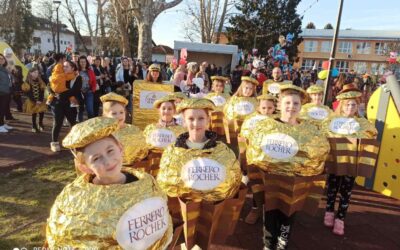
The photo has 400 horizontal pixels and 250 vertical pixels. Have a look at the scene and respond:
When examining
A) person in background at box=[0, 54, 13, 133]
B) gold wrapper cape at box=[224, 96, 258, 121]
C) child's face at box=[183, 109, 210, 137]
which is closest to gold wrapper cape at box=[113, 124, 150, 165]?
child's face at box=[183, 109, 210, 137]

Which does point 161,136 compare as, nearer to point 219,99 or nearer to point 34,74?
point 219,99

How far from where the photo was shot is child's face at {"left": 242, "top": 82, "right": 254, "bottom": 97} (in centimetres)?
529

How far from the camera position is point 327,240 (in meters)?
3.75

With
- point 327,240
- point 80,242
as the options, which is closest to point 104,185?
point 80,242

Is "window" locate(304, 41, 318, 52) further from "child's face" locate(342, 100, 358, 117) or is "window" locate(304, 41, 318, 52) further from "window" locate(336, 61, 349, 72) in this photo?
"child's face" locate(342, 100, 358, 117)

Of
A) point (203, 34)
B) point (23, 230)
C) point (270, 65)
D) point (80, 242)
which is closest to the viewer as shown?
point (80, 242)

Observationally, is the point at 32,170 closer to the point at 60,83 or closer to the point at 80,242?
the point at 60,83

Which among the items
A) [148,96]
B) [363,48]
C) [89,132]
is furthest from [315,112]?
[363,48]

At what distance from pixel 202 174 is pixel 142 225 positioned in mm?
789

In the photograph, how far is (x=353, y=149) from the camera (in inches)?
146

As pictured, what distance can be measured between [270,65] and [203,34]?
16.3 m

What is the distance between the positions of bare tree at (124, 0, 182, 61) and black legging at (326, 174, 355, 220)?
1358cm

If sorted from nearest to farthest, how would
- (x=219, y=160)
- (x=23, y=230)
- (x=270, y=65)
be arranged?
1. (x=219, y=160)
2. (x=23, y=230)
3. (x=270, y=65)

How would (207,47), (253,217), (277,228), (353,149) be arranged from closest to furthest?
(277,228) < (353,149) < (253,217) < (207,47)
